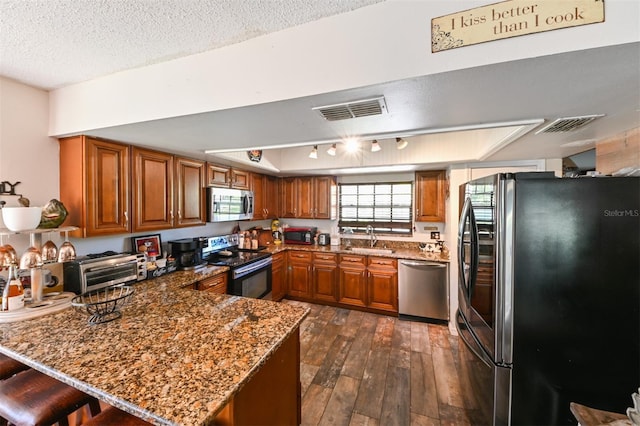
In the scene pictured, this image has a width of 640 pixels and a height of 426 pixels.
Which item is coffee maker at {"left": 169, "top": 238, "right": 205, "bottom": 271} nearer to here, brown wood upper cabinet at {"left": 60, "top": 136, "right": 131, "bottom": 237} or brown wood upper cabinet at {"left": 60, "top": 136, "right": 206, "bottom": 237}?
brown wood upper cabinet at {"left": 60, "top": 136, "right": 206, "bottom": 237}

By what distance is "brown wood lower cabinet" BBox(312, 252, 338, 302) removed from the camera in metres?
3.82

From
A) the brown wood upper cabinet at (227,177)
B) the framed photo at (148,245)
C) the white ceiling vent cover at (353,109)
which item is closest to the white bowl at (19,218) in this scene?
the framed photo at (148,245)

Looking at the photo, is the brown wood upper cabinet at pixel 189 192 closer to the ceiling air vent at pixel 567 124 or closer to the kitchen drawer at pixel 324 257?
the kitchen drawer at pixel 324 257

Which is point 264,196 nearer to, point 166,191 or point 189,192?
point 189,192

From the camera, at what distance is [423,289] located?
329 centimetres

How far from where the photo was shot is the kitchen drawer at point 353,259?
365cm

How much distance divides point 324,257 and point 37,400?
3102 millimetres

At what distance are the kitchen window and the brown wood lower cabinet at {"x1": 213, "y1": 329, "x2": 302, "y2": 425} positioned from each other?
9.86 feet

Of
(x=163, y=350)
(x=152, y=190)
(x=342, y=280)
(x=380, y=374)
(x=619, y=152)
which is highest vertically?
(x=619, y=152)

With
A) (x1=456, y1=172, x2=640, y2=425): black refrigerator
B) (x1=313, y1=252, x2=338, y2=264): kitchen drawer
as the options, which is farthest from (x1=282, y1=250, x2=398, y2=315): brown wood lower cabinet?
(x1=456, y1=172, x2=640, y2=425): black refrigerator

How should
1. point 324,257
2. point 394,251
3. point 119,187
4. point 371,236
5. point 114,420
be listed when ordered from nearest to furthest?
1. point 114,420
2. point 119,187
3. point 394,251
4. point 324,257
5. point 371,236

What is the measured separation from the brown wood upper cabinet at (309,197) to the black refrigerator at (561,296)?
297 centimetres

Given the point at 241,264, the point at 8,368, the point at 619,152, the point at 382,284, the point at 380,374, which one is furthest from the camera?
the point at 382,284

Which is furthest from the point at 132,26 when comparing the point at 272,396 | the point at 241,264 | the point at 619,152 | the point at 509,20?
the point at 619,152
